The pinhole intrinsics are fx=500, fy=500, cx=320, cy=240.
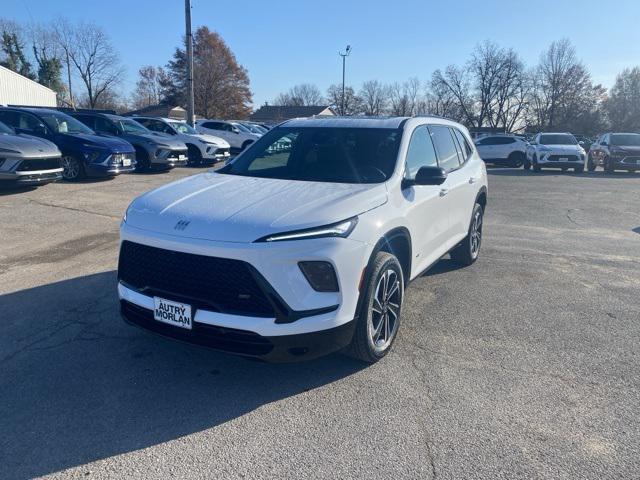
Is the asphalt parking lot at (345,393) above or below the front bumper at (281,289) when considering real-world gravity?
below

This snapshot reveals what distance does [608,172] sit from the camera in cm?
2223

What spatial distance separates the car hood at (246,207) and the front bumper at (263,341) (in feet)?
1.92

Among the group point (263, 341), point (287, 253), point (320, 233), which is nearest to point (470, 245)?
point (320, 233)

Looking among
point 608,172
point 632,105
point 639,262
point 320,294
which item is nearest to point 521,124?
point 632,105

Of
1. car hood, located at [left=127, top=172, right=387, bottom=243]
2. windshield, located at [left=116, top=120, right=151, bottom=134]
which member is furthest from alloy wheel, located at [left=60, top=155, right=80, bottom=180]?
car hood, located at [left=127, top=172, right=387, bottom=243]

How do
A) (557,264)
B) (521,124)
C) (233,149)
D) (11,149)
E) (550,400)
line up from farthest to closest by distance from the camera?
(521,124), (233,149), (11,149), (557,264), (550,400)

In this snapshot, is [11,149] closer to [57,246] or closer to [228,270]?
[57,246]

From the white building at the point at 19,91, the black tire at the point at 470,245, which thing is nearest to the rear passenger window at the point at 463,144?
the black tire at the point at 470,245

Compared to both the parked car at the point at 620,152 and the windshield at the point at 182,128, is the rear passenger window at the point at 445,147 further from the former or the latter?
the parked car at the point at 620,152

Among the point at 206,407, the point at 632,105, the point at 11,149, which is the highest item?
the point at 632,105

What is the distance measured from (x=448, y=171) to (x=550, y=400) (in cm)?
272

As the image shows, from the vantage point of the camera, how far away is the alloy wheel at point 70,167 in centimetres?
1229

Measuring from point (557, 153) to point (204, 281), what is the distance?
21.9m

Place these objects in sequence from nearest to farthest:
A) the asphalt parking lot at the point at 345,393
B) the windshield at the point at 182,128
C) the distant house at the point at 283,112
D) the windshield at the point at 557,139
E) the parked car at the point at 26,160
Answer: the asphalt parking lot at the point at 345,393 < the parked car at the point at 26,160 < the windshield at the point at 182,128 < the windshield at the point at 557,139 < the distant house at the point at 283,112
